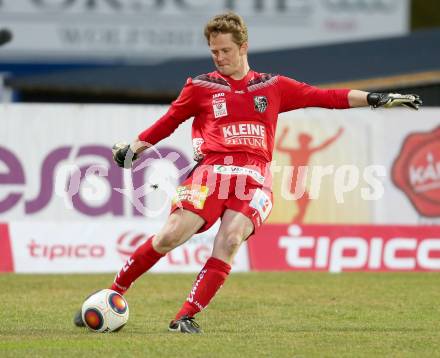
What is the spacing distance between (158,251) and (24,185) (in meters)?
7.97

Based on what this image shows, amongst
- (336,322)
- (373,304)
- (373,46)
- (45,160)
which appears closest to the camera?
(336,322)

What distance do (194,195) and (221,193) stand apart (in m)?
0.22

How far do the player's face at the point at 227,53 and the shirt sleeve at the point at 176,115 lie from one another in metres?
0.28

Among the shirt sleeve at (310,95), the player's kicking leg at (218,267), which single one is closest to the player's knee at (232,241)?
the player's kicking leg at (218,267)

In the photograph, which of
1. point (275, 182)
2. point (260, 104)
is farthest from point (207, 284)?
point (275, 182)

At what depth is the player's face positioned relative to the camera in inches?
356

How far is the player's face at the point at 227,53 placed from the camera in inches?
356

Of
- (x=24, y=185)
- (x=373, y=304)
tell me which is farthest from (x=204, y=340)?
(x=24, y=185)

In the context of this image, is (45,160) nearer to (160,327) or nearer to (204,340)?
(160,327)

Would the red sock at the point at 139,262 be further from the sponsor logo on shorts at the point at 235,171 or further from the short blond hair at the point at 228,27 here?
the short blond hair at the point at 228,27

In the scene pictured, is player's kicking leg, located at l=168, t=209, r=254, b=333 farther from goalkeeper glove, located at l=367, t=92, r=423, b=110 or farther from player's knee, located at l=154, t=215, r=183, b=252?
goalkeeper glove, located at l=367, t=92, r=423, b=110

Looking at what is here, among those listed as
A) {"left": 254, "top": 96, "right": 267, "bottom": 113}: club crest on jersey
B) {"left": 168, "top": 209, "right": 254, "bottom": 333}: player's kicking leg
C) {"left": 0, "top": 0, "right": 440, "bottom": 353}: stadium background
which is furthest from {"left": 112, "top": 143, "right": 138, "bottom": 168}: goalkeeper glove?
{"left": 0, "top": 0, "right": 440, "bottom": 353}: stadium background

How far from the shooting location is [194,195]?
9125 millimetres

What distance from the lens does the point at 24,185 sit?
55.2 feet
